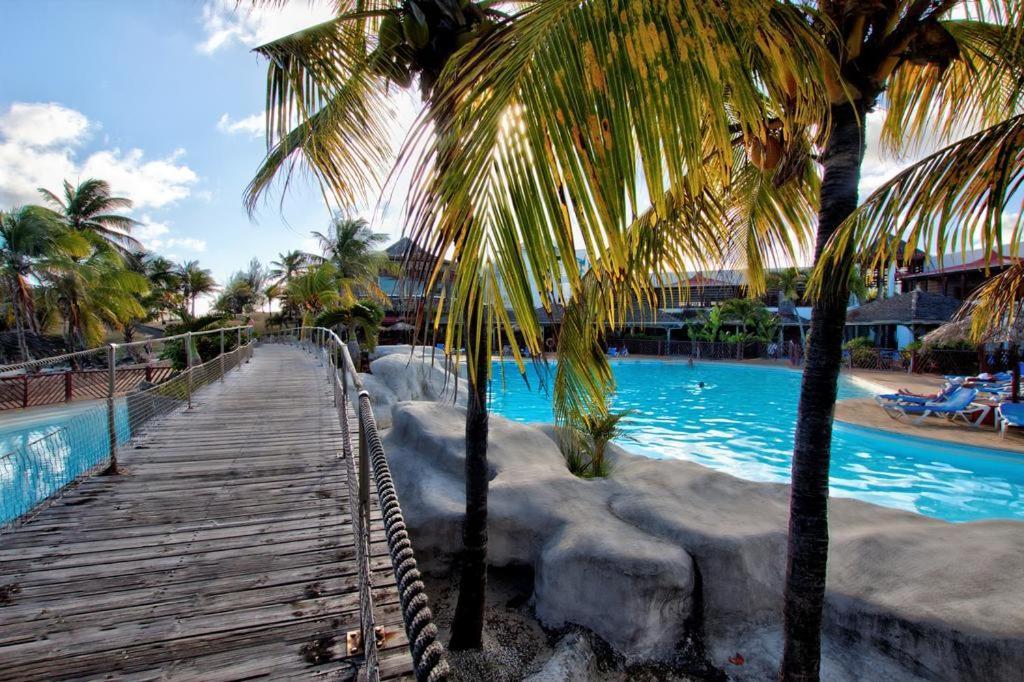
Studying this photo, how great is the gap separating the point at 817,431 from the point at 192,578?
3707mm

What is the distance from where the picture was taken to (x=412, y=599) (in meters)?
1.06

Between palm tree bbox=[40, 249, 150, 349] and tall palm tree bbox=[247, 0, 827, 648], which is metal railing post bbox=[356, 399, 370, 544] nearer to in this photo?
tall palm tree bbox=[247, 0, 827, 648]

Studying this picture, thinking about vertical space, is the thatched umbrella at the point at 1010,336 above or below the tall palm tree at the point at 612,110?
below

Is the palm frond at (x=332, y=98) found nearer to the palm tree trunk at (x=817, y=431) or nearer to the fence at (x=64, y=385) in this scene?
the palm tree trunk at (x=817, y=431)

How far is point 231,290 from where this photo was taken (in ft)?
149

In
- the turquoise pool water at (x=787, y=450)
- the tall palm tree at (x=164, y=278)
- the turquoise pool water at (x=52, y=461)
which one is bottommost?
the turquoise pool water at (x=787, y=450)

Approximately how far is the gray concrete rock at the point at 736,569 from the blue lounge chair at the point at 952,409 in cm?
865

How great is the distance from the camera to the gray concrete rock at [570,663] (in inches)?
137

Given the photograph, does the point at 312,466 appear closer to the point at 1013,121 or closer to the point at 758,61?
the point at 758,61

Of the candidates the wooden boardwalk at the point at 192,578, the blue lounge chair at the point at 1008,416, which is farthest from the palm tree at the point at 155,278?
the blue lounge chair at the point at 1008,416

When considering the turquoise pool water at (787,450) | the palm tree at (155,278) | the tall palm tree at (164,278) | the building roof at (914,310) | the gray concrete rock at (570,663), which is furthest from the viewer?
the tall palm tree at (164,278)

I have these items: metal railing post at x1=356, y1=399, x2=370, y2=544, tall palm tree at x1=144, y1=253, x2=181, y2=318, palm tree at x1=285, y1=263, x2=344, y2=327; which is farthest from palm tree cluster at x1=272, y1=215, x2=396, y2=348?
metal railing post at x1=356, y1=399, x2=370, y2=544

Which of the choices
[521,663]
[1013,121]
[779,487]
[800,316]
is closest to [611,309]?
[1013,121]

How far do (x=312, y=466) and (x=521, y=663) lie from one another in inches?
98.7
